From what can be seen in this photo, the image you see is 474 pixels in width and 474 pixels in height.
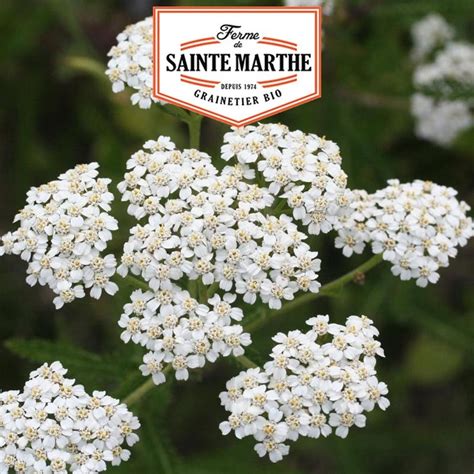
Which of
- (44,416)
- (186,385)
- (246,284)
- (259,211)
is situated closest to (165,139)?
(259,211)

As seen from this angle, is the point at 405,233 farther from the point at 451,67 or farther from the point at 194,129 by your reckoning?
the point at 451,67

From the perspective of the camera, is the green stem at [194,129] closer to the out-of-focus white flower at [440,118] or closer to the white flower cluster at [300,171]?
the white flower cluster at [300,171]

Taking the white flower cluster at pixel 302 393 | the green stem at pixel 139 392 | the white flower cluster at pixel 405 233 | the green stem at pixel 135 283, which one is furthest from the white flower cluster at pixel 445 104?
the green stem at pixel 139 392

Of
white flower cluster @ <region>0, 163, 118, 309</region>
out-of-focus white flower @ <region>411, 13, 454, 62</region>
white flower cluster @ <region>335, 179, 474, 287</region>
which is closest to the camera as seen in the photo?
white flower cluster @ <region>0, 163, 118, 309</region>

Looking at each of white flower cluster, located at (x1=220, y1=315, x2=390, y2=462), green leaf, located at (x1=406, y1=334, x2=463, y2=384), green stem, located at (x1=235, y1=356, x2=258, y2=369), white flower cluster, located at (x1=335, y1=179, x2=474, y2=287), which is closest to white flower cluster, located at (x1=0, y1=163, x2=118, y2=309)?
green stem, located at (x1=235, y1=356, x2=258, y2=369)

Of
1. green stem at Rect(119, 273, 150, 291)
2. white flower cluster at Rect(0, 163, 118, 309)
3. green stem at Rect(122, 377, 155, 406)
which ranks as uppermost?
white flower cluster at Rect(0, 163, 118, 309)

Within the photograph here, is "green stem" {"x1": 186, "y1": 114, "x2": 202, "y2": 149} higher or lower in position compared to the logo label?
lower

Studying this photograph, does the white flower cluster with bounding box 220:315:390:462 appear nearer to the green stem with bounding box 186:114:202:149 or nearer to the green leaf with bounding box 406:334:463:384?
the green stem with bounding box 186:114:202:149
